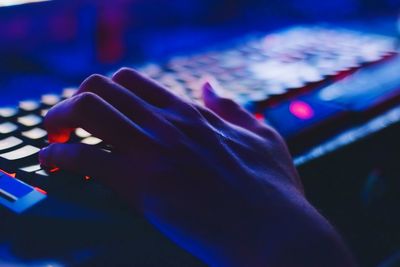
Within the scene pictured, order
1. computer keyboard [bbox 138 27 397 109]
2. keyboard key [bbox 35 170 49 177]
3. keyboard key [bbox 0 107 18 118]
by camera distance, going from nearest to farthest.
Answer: keyboard key [bbox 35 170 49 177]
keyboard key [bbox 0 107 18 118]
computer keyboard [bbox 138 27 397 109]

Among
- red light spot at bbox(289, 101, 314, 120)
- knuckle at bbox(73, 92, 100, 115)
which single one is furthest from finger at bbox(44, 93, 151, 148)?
red light spot at bbox(289, 101, 314, 120)

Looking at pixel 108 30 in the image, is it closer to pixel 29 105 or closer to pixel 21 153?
pixel 29 105

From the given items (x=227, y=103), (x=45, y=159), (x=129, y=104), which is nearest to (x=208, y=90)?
(x=227, y=103)

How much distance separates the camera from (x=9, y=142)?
49 centimetres

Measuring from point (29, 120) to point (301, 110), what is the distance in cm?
32

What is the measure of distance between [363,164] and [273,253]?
0.26 metres

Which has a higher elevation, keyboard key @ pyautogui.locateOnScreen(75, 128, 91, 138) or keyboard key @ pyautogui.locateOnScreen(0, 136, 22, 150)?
keyboard key @ pyautogui.locateOnScreen(0, 136, 22, 150)

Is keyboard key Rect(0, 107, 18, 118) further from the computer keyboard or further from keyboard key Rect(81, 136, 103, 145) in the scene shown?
the computer keyboard

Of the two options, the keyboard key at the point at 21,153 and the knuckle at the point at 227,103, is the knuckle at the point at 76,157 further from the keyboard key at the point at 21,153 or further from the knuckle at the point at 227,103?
the knuckle at the point at 227,103

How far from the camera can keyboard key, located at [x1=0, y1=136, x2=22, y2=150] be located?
481mm

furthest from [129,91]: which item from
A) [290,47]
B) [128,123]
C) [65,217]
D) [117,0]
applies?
[290,47]

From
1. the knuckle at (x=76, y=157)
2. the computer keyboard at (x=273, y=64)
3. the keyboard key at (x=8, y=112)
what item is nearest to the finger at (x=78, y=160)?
the knuckle at (x=76, y=157)

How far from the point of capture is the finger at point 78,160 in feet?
1.48

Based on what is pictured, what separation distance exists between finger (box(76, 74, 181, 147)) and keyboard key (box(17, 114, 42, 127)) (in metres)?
0.06
